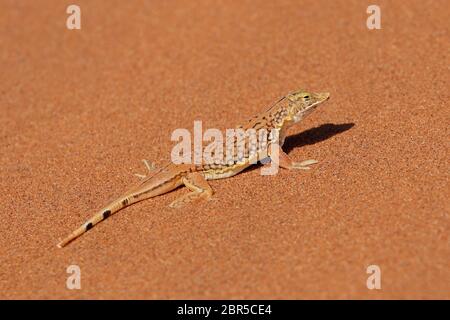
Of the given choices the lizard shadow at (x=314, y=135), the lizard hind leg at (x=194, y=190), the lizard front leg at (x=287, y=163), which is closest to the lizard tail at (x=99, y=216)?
the lizard hind leg at (x=194, y=190)

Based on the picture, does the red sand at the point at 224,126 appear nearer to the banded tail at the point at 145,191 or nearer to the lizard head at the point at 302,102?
the banded tail at the point at 145,191

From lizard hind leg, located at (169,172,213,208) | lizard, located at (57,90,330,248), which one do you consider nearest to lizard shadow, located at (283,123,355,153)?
lizard, located at (57,90,330,248)

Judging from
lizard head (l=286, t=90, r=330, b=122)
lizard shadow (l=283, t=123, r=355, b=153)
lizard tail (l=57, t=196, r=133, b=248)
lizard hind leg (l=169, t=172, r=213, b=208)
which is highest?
lizard head (l=286, t=90, r=330, b=122)

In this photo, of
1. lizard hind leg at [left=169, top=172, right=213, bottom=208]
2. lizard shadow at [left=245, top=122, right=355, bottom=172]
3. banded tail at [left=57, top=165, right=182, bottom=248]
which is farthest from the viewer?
lizard shadow at [left=245, top=122, right=355, bottom=172]

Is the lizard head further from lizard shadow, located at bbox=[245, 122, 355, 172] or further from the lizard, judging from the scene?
lizard shadow, located at bbox=[245, 122, 355, 172]

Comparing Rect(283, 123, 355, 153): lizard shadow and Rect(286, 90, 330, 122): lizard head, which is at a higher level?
Rect(286, 90, 330, 122): lizard head

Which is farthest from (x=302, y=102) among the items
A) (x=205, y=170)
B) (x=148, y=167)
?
(x=148, y=167)
